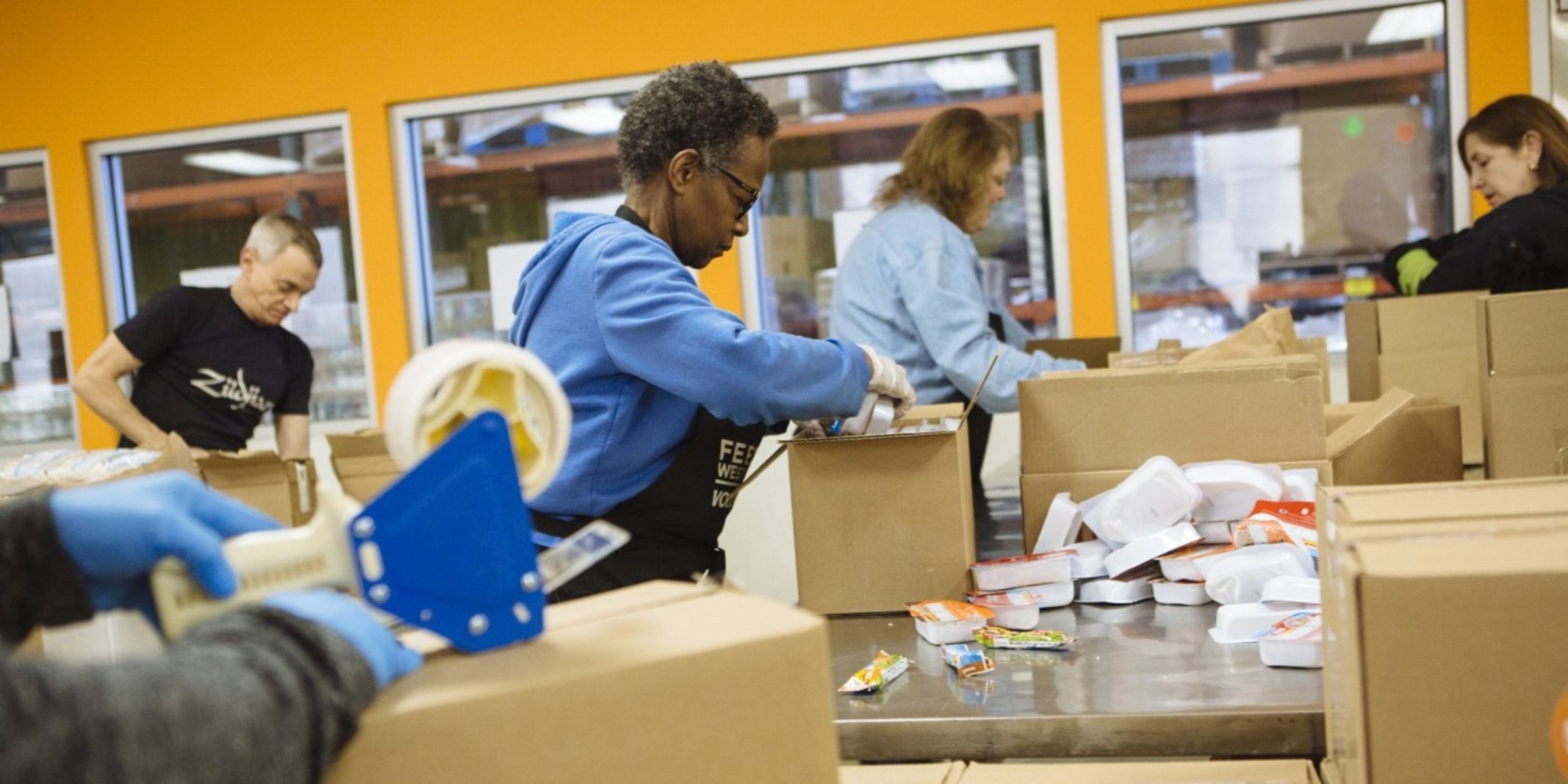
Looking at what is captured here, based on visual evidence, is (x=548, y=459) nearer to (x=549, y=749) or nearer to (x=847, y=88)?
(x=549, y=749)

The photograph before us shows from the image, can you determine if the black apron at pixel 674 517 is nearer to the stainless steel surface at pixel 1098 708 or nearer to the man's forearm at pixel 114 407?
the stainless steel surface at pixel 1098 708

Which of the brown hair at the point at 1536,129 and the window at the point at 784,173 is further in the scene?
the window at the point at 784,173

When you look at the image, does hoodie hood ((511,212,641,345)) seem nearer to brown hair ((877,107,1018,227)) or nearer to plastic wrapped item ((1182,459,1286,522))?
plastic wrapped item ((1182,459,1286,522))

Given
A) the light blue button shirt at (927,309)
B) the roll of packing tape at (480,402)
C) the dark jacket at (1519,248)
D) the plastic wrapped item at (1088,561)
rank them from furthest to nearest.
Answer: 1. the light blue button shirt at (927,309)
2. the dark jacket at (1519,248)
3. the plastic wrapped item at (1088,561)
4. the roll of packing tape at (480,402)

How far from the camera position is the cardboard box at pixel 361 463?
3191 mm

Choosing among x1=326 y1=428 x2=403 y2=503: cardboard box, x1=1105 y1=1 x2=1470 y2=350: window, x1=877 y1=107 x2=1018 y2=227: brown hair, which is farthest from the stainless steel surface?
x1=1105 y1=1 x2=1470 y2=350: window

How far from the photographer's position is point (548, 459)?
2.62 ft

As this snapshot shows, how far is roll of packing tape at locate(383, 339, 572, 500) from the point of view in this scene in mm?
750

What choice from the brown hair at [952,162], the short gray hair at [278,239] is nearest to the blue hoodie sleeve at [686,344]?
the brown hair at [952,162]

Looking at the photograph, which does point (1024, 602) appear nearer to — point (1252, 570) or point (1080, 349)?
point (1252, 570)

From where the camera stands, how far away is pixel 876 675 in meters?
1.33

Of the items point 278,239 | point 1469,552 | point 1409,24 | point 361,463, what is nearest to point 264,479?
point 361,463

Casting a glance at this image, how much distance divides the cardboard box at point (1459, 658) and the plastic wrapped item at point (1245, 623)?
570mm

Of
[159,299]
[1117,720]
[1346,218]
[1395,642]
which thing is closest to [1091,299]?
[1346,218]
